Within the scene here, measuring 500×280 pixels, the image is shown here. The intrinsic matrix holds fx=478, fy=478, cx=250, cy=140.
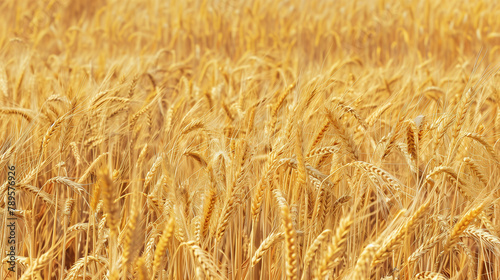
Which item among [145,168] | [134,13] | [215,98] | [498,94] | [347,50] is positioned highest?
[134,13]

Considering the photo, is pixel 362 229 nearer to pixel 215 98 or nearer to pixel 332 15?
pixel 215 98

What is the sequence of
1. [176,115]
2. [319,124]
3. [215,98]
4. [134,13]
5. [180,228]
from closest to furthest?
[180,228]
[319,124]
[176,115]
[215,98]
[134,13]

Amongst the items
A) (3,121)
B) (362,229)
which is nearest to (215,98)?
(3,121)

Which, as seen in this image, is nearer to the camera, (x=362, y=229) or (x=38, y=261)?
(x=38, y=261)

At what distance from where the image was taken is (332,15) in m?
5.93

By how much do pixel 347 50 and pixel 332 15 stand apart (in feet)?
2.93

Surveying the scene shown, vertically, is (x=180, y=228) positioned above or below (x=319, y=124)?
below

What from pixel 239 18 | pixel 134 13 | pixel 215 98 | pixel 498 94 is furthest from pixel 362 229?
pixel 134 13

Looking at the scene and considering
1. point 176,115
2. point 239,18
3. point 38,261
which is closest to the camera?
point 38,261

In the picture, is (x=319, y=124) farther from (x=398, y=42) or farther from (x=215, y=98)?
(x=398, y=42)

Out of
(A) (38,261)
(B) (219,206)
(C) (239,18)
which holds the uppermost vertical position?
(C) (239,18)

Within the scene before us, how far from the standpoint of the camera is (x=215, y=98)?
7.60 feet

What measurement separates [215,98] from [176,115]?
43 centimetres

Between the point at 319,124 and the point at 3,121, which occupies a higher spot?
the point at 3,121
